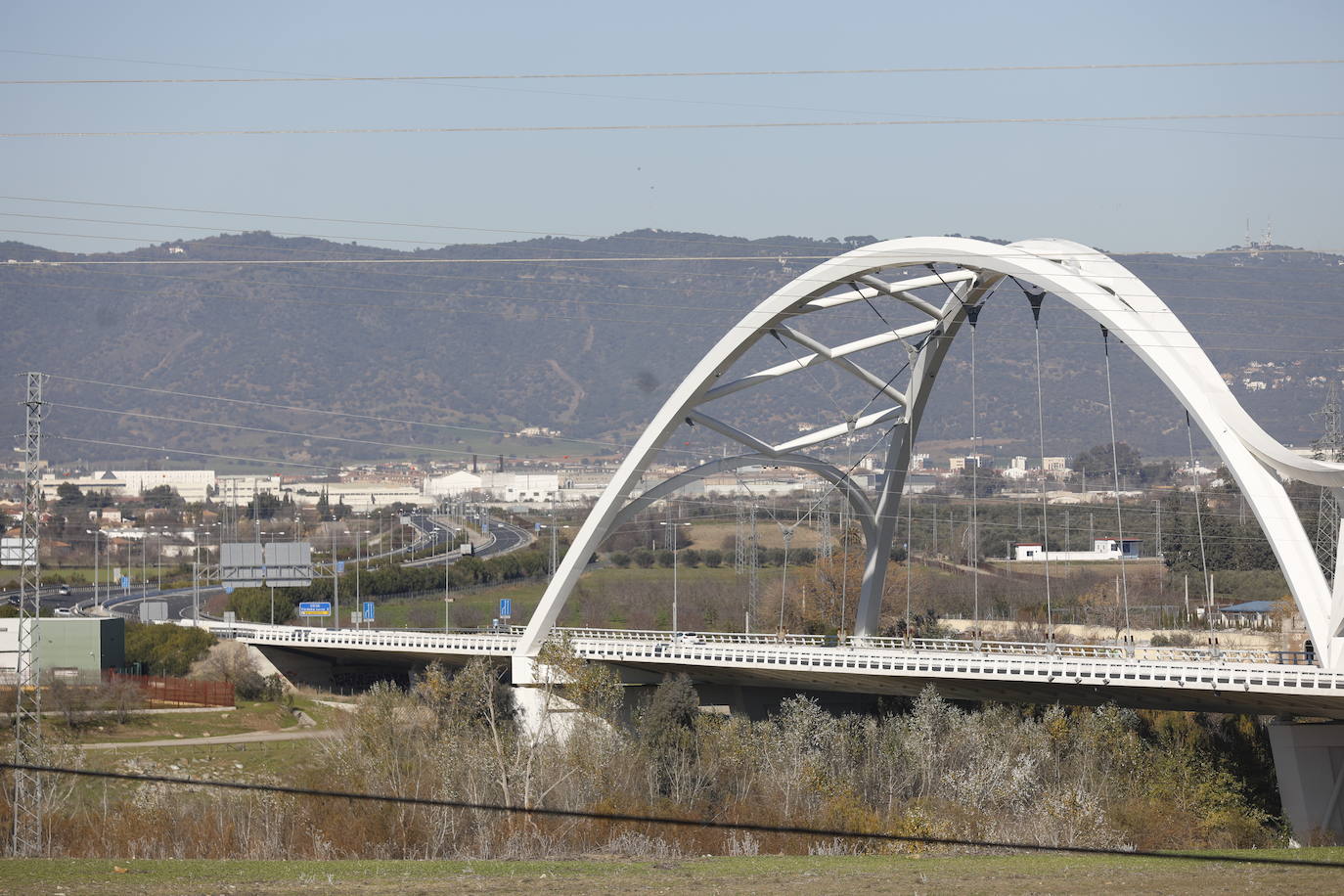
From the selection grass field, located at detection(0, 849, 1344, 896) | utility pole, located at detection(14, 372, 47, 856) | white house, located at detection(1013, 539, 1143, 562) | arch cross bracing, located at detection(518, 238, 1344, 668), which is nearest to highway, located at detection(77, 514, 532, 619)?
arch cross bracing, located at detection(518, 238, 1344, 668)

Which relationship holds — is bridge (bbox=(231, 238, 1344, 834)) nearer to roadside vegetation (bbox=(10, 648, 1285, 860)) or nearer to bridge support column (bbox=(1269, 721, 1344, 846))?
bridge support column (bbox=(1269, 721, 1344, 846))

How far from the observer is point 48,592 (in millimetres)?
117625

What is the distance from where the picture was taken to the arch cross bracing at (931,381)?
4375 cm

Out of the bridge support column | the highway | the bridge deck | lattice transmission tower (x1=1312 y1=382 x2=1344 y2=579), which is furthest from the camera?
the highway

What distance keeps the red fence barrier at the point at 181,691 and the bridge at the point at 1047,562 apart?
6.69m

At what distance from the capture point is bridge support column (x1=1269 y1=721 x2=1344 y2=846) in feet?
150

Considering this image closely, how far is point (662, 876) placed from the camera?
26.5 meters

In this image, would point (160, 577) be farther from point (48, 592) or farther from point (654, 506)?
point (654, 506)

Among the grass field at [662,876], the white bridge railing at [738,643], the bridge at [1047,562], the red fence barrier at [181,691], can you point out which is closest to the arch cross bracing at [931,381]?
the bridge at [1047,562]

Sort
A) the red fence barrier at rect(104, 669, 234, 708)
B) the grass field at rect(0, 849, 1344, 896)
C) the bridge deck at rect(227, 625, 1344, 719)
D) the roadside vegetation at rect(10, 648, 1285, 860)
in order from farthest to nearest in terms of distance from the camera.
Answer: the red fence barrier at rect(104, 669, 234, 708) → the bridge deck at rect(227, 625, 1344, 719) → the roadside vegetation at rect(10, 648, 1285, 860) → the grass field at rect(0, 849, 1344, 896)

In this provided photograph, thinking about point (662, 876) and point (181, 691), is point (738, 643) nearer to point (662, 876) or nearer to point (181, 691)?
point (181, 691)

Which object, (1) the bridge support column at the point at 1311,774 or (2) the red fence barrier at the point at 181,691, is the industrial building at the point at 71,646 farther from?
(1) the bridge support column at the point at 1311,774

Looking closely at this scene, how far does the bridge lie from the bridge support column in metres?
0.04

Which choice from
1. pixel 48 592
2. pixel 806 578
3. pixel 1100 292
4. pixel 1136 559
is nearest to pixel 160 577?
pixel 48 592
